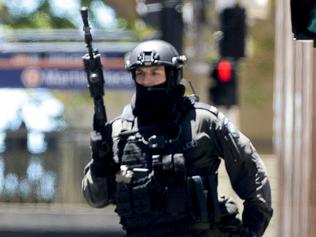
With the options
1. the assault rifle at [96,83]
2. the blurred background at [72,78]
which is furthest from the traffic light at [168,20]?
the assault rifle at [96,83]

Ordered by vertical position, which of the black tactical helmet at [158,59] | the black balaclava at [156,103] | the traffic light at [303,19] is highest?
the traffic light at [303,19]

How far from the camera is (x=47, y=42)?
21.2 m

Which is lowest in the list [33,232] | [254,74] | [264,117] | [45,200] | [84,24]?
[264,117]

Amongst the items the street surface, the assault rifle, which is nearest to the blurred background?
the street surface

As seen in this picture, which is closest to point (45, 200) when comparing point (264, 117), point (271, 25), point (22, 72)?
point (22, 72)

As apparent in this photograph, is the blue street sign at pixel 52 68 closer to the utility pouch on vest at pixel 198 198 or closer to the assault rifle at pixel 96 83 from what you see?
the assault rifle at pixel 96 83

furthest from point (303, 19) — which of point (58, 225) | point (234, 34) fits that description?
point (234, 34)

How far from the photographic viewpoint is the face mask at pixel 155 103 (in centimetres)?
644

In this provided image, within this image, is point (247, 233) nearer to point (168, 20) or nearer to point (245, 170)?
point (245, 170)

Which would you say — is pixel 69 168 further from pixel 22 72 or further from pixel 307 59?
pixel 307 59

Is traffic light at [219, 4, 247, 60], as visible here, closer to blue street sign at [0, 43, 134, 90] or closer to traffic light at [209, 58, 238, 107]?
traffic light at [209, 58, 238, 107]

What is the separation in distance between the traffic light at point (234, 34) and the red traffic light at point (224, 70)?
16.1 inches

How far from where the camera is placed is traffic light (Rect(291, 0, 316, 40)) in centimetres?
581

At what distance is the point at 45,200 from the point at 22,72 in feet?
15.0
